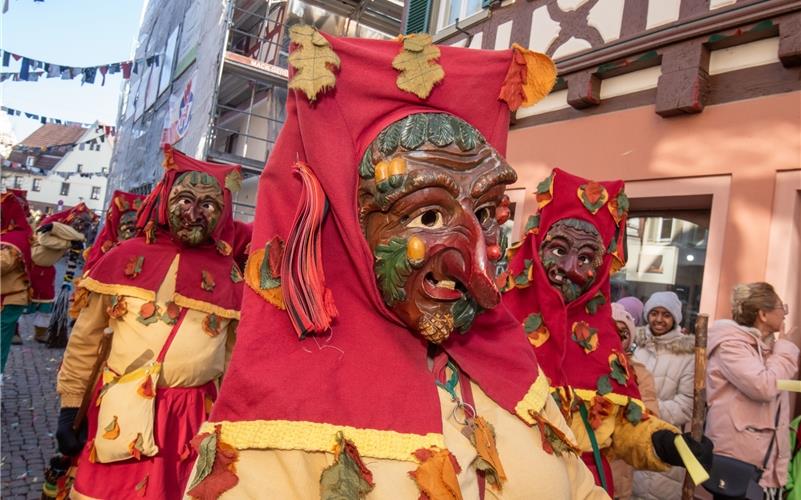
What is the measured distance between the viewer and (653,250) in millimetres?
5473

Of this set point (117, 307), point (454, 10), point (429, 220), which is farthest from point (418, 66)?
point (454, 10)

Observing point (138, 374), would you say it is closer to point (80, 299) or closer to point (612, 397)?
point (80, 299)

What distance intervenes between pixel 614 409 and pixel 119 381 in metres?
2.28

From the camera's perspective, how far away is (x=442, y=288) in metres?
1.29

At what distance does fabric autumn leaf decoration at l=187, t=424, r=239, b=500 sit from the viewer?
1.12 meters

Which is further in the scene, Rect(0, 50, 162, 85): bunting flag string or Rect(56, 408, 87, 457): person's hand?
Rect(0, 50, 162, 85): bunting flag string

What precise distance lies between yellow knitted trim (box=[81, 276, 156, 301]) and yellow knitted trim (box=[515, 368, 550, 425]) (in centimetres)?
230

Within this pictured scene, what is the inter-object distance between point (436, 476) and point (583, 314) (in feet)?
5.15

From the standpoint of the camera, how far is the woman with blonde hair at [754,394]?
3.30 meters

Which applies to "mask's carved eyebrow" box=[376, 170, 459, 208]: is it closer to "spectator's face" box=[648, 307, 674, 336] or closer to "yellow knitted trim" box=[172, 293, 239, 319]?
"yellow knitted trim" box=[172, 293, 239, 319]

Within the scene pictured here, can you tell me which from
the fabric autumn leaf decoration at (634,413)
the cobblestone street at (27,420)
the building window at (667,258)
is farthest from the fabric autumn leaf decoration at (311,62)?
the cobblestone street at (27,420)

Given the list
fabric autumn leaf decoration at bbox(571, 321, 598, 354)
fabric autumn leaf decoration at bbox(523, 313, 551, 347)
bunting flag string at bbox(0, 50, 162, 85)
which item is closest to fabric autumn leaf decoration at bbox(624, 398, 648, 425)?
fabric autumn leaf decoration at bbox(571, 321, 598, 354)

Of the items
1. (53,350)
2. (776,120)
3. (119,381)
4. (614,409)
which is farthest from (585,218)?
(53,350)

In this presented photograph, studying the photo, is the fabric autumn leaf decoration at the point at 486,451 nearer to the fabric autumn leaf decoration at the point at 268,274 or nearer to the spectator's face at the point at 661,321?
the fabric autumn leaf decoration at the point at 268,274
